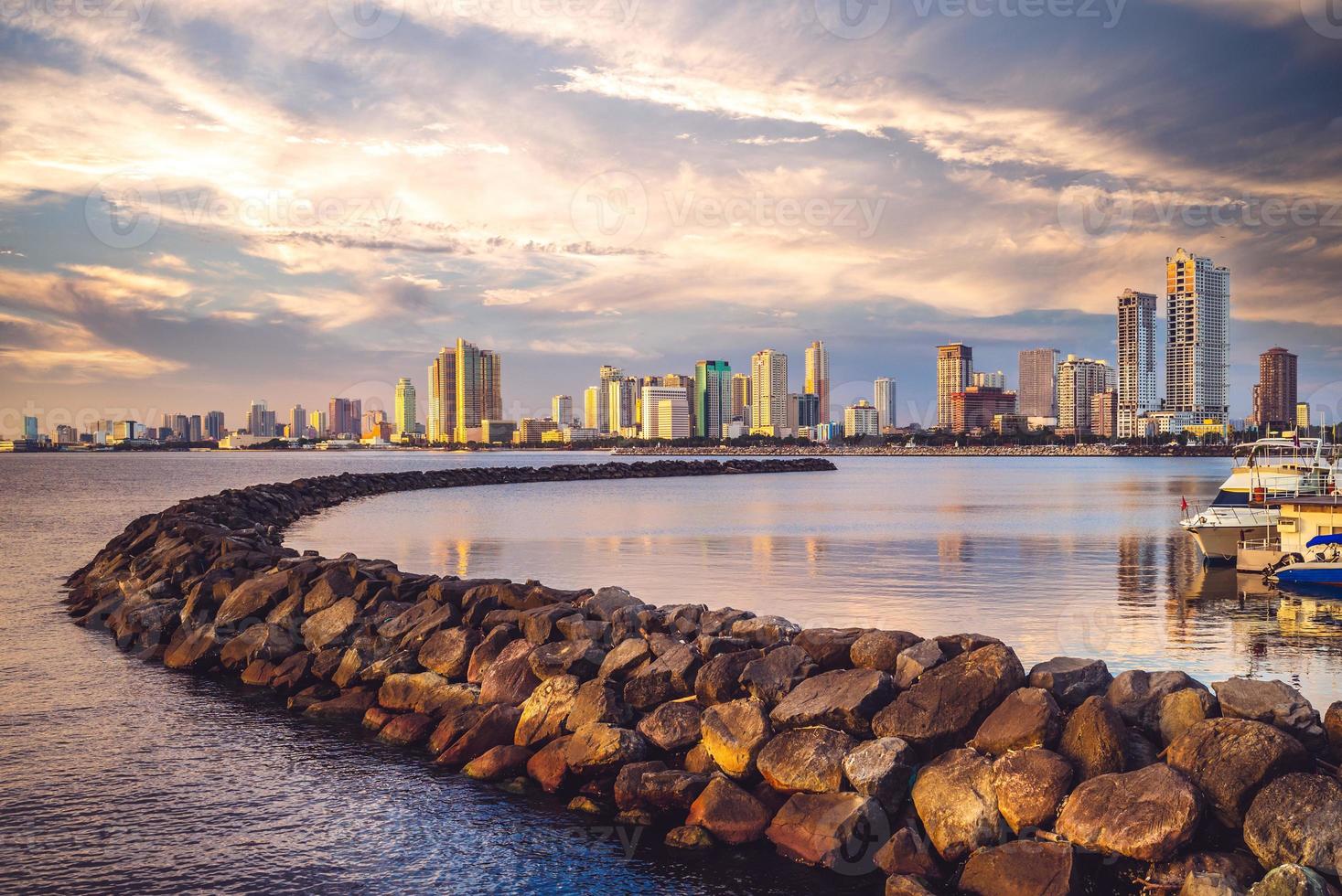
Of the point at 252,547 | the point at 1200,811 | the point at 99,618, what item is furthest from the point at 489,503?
the point at 1200,811

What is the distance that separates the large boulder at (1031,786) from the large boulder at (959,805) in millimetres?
91

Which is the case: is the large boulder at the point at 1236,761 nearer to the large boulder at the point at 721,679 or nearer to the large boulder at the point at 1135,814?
the large boulder at the point at 1135,814

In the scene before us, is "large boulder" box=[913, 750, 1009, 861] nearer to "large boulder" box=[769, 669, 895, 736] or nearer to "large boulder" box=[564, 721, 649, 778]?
"large boulder" box=[769, 669, 895, 736]

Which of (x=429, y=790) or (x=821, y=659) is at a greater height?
(x=821, y=659)

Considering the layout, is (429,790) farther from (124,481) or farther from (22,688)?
(124,481)

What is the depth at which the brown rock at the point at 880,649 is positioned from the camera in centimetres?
1110

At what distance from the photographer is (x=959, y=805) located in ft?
28.8

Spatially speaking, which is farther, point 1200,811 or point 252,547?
point 252,547

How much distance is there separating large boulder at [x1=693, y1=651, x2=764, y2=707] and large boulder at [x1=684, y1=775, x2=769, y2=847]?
1.68 meters

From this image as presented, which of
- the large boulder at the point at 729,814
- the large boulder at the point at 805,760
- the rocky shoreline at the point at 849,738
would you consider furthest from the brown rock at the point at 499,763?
the large boulder at the point at 805,760

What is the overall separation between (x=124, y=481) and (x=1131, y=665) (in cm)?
10106

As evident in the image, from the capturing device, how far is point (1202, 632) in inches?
733

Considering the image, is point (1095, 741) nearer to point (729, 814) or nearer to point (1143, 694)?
point (1143, 694)

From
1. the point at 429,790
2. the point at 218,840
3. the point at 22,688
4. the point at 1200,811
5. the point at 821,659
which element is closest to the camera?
the point at 1200,811
